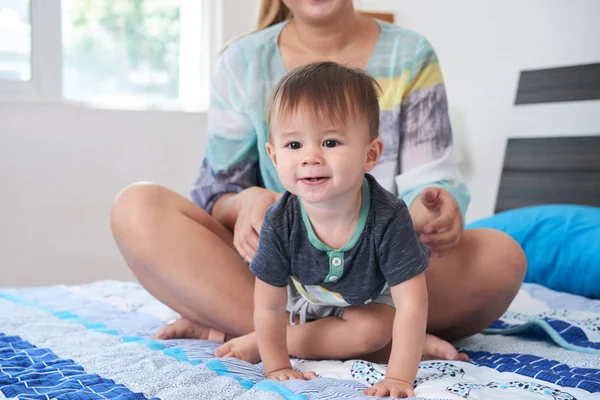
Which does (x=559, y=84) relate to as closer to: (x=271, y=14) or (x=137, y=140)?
(x=271, y=14)

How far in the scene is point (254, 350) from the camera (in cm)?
115

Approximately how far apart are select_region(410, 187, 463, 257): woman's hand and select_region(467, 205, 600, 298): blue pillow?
30.1 inches

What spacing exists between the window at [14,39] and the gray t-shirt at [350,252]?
2.18 m

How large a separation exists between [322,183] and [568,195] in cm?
161

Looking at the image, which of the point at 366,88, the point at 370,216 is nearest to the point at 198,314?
the point at 370,216

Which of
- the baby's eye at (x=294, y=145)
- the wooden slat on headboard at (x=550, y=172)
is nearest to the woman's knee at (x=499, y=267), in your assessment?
the baby's eye at (x=294, y=145)

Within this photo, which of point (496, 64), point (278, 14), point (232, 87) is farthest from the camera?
point (496, 64)

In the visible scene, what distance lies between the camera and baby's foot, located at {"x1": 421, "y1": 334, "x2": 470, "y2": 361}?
1.13m

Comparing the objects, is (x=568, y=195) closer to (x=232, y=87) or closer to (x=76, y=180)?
(x=232, y=87)

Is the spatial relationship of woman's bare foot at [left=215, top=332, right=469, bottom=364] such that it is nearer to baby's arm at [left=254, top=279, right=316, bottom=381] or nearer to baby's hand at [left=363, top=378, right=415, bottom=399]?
baby's arm at [left=254, top=279, right=316, bottom=381]

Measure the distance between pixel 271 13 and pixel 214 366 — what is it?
915mm

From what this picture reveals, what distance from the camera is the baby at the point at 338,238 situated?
0.95 meters

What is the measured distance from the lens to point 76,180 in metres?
2.90

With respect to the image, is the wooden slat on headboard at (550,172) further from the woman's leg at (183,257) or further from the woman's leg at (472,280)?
the woman's leg at (183,257)
